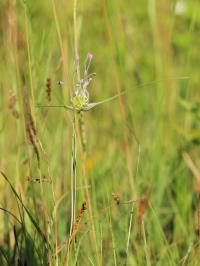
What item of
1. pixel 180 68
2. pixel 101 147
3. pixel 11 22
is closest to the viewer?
pixel 11 22

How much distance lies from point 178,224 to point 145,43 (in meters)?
2.24

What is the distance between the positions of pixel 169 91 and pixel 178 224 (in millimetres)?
762

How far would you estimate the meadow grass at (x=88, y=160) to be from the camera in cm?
131

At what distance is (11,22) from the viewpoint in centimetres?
146

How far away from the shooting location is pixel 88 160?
6.98ft

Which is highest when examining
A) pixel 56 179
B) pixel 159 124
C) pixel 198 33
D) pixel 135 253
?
pixel 198 33

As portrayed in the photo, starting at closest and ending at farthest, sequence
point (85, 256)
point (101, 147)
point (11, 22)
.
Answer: point (11, 22) < point (85, 256) < point (101, 147)

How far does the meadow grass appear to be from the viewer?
4.31 ft

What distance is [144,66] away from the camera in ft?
11.5

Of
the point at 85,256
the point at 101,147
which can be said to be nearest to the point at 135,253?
the point at 85,256

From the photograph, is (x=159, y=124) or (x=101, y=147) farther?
(x=101, y=147)

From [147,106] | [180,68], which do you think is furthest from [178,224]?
[180,68]

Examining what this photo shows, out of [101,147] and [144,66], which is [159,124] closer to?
[101,147]

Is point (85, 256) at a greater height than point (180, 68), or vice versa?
point (180, 68)
